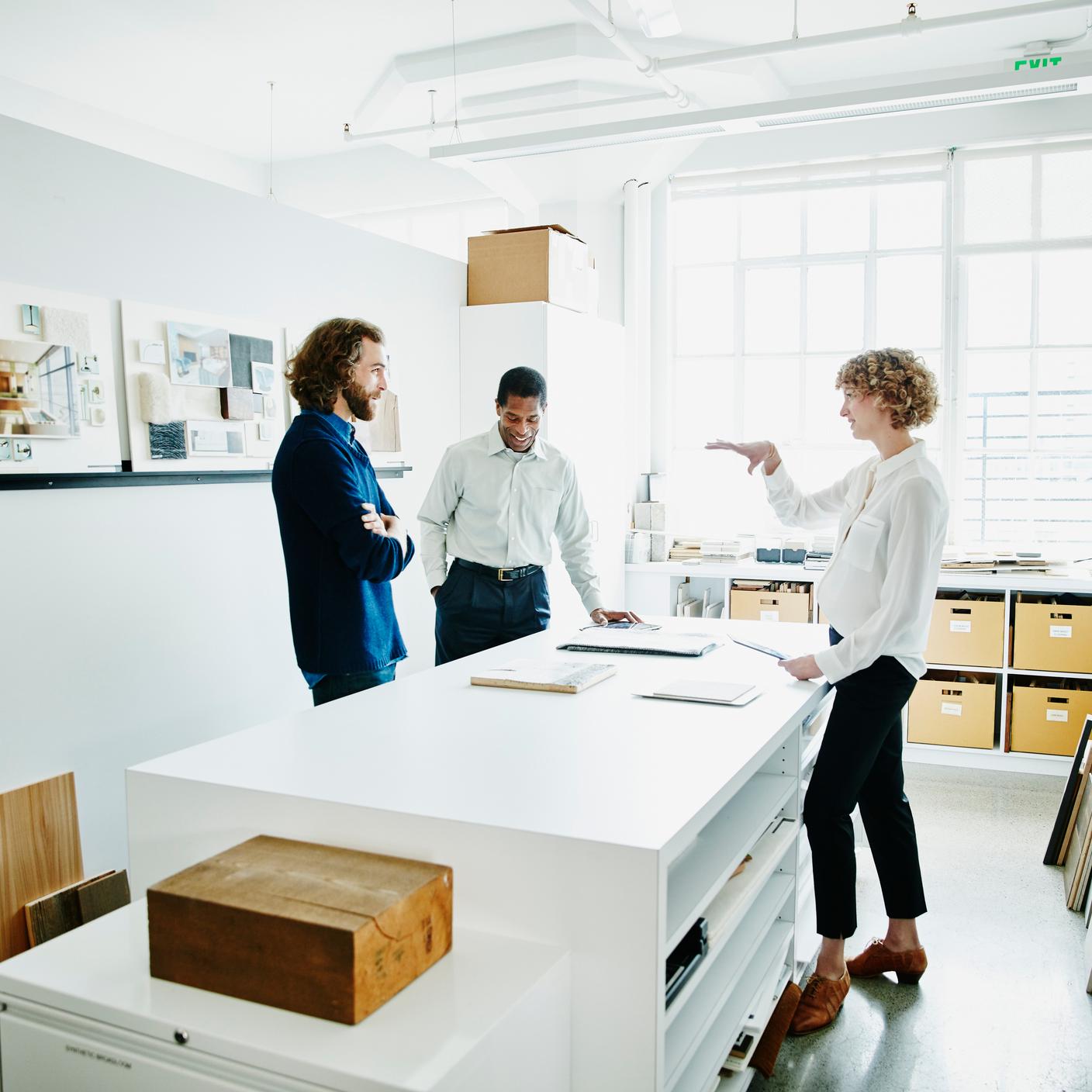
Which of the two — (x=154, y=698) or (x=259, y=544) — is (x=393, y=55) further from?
(x=154, y=698)

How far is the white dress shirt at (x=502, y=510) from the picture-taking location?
337 cm

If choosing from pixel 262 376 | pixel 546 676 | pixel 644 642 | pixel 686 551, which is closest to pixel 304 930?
pixel 546 676

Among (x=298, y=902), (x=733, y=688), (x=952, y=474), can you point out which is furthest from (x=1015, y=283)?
(x=298, y=902)

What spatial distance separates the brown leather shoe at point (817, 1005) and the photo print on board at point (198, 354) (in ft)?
8.73

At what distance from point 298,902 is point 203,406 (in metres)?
2.53

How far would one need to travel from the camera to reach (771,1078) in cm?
242

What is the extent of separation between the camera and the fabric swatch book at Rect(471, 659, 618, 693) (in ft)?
7.94

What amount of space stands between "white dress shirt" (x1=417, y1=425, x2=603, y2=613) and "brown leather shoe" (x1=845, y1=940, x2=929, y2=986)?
4.36ft

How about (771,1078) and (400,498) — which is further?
(400,498)

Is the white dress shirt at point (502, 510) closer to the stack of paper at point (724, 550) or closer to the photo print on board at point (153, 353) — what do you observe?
the photo print on board at point (153, 353)

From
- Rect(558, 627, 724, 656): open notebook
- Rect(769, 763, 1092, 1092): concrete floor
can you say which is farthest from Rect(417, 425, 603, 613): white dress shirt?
Rect(769, 763, 1092, 1092): concrete floor

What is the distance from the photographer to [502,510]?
336 centimetres

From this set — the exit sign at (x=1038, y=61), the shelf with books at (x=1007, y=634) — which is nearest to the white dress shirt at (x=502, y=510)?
the shelf with books at (x=1007, y=634)

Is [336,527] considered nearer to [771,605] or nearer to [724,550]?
[771,605]
